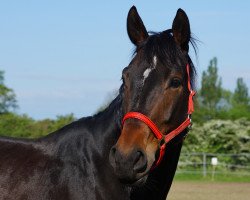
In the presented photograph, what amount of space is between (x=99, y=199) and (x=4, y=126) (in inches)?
1075

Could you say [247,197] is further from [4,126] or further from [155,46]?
[4,126]

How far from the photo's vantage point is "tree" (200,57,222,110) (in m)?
70.2

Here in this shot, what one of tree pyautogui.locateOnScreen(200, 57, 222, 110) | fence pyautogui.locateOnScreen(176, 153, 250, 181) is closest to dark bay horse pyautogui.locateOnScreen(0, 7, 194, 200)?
fence pyautogui.locateOnScreen(176, 153, 250, 181)

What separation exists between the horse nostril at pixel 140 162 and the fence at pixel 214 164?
72.9ft

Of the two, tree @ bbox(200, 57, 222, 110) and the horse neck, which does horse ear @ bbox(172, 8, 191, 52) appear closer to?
the horse neck

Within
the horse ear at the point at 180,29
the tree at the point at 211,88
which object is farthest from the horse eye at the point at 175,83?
the tree at the point at 211,88

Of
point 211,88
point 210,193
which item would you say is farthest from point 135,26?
point 211,88

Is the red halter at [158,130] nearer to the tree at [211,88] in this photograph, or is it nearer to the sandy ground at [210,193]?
the sandy ground at [210,193]

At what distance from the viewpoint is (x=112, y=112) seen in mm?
4738

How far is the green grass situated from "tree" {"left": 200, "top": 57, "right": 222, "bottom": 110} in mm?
41002

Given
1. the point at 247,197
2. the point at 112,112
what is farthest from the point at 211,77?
the point at 112,112

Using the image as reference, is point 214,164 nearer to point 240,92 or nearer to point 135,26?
point 135,26

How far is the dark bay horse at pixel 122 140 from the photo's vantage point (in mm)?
4215

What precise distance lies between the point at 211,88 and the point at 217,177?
48106 mm
